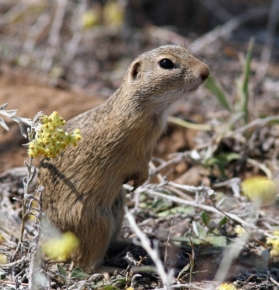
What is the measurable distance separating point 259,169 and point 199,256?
1.66 metres

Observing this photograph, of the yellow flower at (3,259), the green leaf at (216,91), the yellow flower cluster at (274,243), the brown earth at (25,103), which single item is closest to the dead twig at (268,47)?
the green leaf at (216,91)

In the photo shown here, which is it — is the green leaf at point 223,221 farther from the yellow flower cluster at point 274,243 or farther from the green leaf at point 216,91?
the green leaf at point 216,91

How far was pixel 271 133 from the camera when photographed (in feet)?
19.9

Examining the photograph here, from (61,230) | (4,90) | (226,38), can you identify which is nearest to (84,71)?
(4,90)

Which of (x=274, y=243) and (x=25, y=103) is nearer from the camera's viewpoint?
(x=274, y=243)

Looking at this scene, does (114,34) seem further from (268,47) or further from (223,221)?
(223,221)

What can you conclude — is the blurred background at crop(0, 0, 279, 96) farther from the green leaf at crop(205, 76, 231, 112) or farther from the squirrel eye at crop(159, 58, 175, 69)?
the squirrel eye at crop(159, 58, 175, 69)

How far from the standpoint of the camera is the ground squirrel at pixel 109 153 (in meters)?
4.04

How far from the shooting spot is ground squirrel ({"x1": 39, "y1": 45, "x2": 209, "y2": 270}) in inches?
159

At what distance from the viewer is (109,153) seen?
13.3 ft

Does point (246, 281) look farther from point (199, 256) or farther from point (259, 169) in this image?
point (259, 169)

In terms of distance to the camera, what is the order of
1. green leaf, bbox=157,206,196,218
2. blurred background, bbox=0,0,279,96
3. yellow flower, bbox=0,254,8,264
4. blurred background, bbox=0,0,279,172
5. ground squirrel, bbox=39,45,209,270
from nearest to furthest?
yellow flower, bbox=0,254,8,264, ground squirrel, bbox=39,45,209,270, green leaf, bbox=157,206,196,218, blurred background, bbox=0,0,279,172, blurred background, bbox=0,0,279,96

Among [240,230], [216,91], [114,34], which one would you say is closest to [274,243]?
[240,230]

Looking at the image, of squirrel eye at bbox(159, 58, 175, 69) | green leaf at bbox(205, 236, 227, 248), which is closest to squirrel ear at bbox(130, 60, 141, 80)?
squirrel eye at bbox(159, 58, 175, 69)
